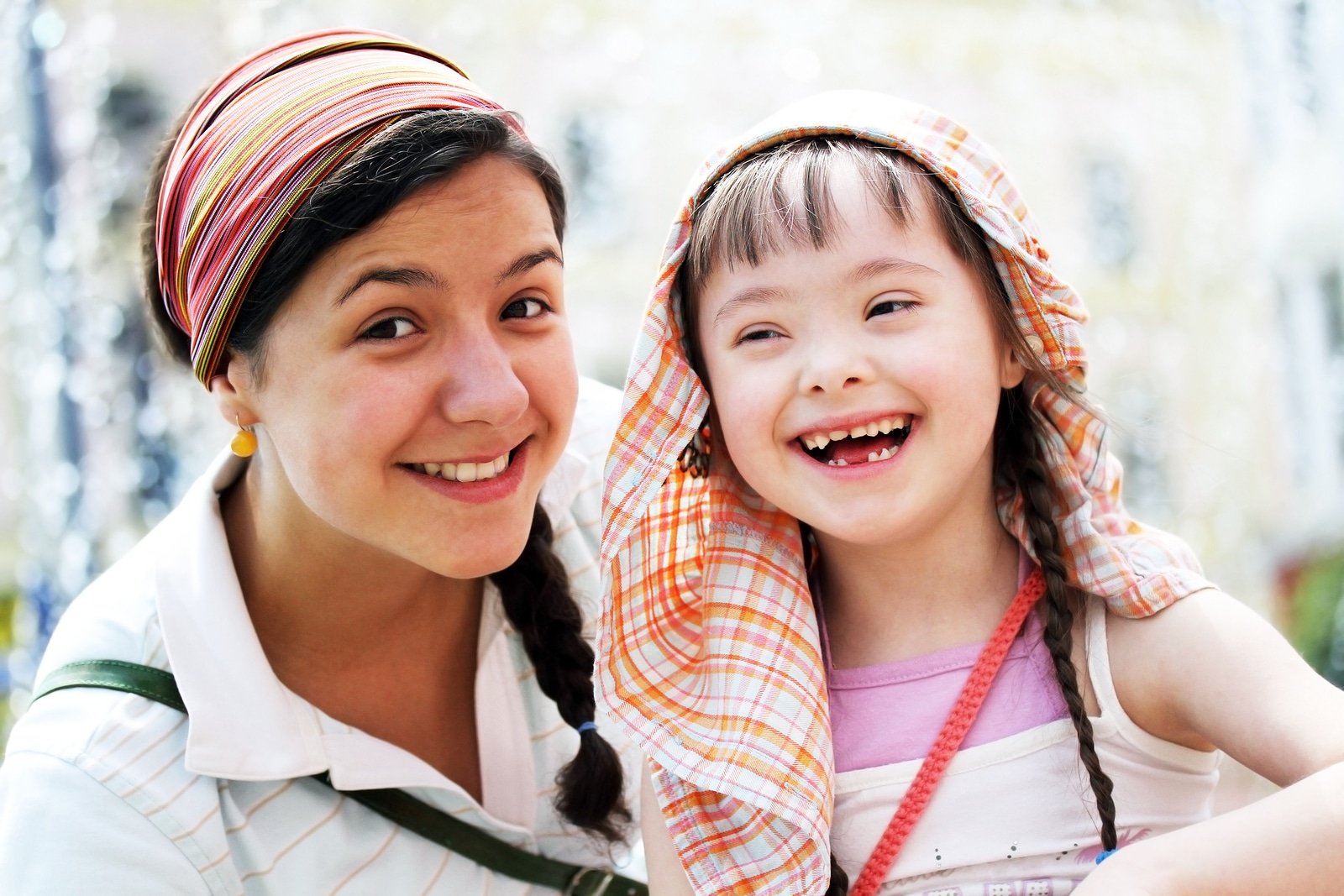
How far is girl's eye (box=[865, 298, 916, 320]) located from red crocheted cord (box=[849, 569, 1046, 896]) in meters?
0.42

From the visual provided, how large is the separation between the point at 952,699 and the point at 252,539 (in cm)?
109

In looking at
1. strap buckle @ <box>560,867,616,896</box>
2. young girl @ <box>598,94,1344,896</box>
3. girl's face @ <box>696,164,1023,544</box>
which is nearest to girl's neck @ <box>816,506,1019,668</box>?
young girl @ <box>598,94,1344,896</box>

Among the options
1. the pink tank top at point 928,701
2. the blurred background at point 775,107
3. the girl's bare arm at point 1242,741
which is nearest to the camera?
the girl's bare arm at point 1242,741

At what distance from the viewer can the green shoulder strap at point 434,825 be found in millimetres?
1790

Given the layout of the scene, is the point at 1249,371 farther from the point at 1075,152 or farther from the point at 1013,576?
the point at 1013,576

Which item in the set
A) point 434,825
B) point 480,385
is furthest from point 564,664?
point 480,385

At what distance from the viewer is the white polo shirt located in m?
1.68

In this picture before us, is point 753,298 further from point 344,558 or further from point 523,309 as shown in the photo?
point 344,558

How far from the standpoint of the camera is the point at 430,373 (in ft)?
5.47

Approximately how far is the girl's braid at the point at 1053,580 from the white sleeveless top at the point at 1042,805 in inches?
1.1

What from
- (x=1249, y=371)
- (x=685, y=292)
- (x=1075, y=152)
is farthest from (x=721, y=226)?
(x=1249, y=371)

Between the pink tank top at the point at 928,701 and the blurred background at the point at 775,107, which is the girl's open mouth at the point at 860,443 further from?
the blurred background at the point at 775,107

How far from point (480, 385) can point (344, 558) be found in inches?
17.9

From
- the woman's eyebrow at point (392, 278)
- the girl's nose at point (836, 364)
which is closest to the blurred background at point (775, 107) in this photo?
the girl's nose at point (836, 364)
